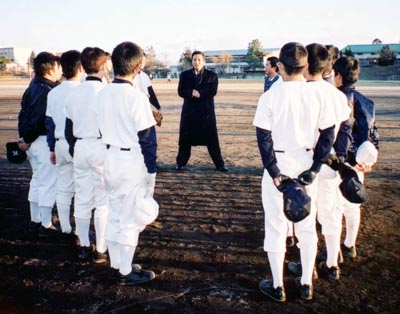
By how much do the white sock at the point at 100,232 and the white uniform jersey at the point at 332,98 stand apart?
2.51 metres

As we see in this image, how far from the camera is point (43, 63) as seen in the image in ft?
15.1

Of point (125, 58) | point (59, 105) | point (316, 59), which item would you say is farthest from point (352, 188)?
point (59, 105)

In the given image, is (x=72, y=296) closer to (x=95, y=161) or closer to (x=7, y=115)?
(x=95, y=161)

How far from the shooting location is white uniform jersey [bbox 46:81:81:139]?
13.9 feet

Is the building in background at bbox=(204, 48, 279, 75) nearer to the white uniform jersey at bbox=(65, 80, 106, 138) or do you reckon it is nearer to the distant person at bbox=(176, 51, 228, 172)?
the distant person at bbox=(176, 51, 228, 172)

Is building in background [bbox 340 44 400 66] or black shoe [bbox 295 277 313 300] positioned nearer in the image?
black shoe [bbox 295 277 313 300]

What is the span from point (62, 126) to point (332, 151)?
2.89 m

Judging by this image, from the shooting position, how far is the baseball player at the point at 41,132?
456cm

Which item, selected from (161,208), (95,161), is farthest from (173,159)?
(95,161)

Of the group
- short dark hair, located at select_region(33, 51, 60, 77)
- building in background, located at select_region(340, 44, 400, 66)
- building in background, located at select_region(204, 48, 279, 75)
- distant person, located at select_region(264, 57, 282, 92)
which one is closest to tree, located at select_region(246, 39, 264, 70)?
building in background, located at select_region(204, 48, 279, 75)

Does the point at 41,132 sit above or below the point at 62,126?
below

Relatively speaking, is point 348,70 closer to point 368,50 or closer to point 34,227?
point 34,227

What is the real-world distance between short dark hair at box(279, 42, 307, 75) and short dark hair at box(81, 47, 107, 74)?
1.85 meters

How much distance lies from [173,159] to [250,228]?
13.6 feet
